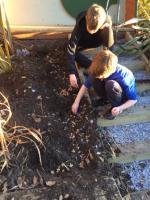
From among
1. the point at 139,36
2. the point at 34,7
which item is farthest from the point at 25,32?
the point at 139,36

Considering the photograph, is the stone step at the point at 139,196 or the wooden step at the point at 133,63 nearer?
the stone step at the point at 139,196

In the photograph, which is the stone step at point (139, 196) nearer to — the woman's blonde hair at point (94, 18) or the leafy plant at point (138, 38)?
the woman's blonde hair at point (94, 18)

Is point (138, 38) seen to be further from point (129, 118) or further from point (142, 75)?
point (129, 118)

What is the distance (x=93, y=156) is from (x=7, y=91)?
0.98 meters

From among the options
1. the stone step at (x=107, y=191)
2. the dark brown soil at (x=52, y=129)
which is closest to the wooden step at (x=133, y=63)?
the dark brown soil at (x=52, y=129)

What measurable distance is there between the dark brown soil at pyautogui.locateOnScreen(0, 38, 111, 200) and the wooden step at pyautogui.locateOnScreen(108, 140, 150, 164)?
12cm

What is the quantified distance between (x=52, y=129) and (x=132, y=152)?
0.65 metres

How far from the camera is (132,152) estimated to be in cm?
368

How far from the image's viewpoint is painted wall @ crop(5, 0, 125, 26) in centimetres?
458

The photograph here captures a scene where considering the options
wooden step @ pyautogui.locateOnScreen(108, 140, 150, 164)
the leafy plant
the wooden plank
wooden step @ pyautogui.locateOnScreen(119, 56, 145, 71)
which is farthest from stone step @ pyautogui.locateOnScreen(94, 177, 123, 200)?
the leafy plant

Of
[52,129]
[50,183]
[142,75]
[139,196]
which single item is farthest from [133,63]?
[50,183]

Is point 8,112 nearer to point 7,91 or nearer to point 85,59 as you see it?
point 7,91

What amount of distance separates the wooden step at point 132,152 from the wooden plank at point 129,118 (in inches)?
8.8

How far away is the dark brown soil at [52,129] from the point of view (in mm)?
3330
